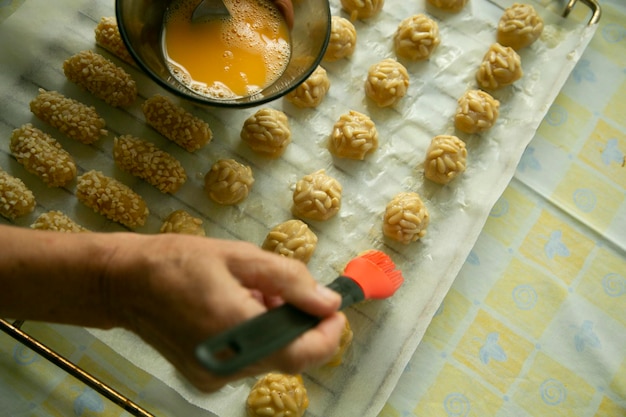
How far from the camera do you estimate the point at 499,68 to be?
5.75 feet

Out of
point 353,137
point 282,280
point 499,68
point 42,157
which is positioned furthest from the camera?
point 499,68

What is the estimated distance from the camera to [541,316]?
5.46 ft

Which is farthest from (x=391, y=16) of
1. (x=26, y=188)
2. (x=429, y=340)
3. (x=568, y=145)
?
(x=26, y=188)

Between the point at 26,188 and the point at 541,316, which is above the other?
the point at 541,316

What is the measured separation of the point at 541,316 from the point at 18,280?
51.2 inches

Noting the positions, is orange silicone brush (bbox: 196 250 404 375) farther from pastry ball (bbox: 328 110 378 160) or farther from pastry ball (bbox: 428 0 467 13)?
pastry ball (bbox: 428 0 467 13)

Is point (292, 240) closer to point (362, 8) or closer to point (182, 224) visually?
point (182, 224)

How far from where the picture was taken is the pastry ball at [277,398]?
4.66 ft

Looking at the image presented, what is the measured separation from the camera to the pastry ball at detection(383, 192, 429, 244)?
5.15 ft

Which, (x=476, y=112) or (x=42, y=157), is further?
(x=476, y=112)

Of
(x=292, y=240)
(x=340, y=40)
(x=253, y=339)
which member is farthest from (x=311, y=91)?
(x=253, y=339)

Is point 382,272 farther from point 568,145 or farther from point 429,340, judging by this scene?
point 568,145

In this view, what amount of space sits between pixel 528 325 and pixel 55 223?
125 cm

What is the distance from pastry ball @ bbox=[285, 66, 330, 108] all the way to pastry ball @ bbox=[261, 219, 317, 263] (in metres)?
0.36
